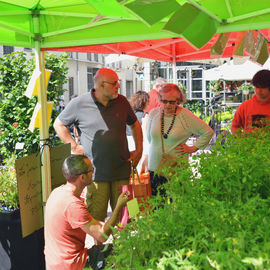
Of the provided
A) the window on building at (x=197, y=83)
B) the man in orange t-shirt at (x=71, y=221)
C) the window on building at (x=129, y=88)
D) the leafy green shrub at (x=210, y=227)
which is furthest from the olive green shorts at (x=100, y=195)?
the window on building at (x=129, y=88)

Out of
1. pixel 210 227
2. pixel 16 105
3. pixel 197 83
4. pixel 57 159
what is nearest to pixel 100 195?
pixel 57 159

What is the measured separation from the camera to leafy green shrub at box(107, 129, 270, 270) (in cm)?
91

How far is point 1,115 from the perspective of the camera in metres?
5.64

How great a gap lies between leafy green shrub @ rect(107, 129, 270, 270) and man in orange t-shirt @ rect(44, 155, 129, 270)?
0.85 m

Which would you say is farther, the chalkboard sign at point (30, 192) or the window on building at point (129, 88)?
the window on building at point (129, 88)

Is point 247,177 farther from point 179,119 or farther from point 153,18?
point 179,119

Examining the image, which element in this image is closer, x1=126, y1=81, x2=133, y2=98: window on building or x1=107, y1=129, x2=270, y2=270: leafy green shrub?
x1=107, y1=129, x2=270, y2=270: leafy green shrub

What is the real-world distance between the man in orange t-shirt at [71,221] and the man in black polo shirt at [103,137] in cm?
71

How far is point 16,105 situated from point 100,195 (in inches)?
115

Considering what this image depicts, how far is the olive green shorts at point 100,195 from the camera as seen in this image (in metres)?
3.14

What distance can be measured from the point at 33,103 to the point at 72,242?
349 cm

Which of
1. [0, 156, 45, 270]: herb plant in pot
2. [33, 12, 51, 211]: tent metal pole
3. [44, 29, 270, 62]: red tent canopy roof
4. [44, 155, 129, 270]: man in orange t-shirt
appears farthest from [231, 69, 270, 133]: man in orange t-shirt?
[0, 156, 45, 270]: herb plant in pot

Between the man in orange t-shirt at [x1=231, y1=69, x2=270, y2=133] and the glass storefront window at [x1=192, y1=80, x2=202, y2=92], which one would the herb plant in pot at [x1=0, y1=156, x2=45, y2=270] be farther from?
the glass storefront window at [x1=192, y1=80, x2=202, y2=92]

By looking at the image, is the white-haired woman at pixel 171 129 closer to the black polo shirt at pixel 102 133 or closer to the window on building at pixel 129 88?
the black polo shirt at pixel 102 133
